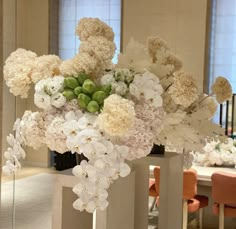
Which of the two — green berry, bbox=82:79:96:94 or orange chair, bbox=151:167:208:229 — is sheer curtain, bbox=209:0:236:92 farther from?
green berry, bbox=82:79:96:94

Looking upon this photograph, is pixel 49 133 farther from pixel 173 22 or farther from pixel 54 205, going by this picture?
pixel 173 22

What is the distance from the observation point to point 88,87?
1.24 meters

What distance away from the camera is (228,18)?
261 inches

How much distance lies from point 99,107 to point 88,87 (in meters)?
0.07

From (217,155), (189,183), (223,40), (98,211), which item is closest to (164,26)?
(223,40)

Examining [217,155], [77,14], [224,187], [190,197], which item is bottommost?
[190,197]

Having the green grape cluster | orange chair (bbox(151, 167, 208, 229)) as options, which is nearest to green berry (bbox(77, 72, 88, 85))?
the green grape cluster

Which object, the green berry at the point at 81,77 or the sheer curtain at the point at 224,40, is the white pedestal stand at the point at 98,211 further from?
the sheer curtain at the point at 224,40

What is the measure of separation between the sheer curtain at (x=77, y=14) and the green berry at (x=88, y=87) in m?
5.92

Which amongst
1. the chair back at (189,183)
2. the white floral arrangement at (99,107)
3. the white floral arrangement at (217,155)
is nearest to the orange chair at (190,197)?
the chair back at (189,183)

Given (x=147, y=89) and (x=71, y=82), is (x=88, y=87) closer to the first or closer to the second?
(x=71, y=82)

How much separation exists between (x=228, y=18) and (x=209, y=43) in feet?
1.52

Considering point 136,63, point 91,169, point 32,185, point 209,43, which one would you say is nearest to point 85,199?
point 91,169

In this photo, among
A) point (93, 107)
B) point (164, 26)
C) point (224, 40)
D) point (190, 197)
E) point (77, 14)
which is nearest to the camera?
point (93, 107)
